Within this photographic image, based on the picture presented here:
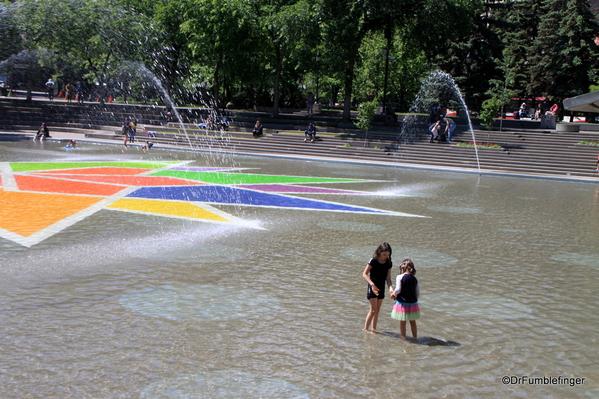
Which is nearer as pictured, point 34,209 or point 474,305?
point 474,305

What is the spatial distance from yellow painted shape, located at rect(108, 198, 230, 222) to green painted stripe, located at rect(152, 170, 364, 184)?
182 inches

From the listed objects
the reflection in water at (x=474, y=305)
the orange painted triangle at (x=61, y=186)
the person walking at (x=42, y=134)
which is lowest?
the reflection in water at (x=474, y=305)

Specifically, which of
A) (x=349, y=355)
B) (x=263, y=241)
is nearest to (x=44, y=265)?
→ (x=263, y=241)

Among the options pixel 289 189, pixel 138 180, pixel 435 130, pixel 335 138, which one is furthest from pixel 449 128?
pixel 138 180

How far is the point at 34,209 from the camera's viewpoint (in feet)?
44.9

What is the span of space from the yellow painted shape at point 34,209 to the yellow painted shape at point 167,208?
0.86 m

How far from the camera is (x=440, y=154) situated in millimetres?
30453

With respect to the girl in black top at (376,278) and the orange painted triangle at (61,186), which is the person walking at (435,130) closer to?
the orange painted triangle at (61,186)

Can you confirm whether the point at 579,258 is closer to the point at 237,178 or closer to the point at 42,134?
the point at 237,178

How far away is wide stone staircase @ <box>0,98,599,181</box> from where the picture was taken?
28.5 metres

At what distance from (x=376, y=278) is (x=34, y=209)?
10072 mm

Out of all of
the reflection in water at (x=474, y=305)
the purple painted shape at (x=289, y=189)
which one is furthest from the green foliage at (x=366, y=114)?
the reflection in water at (x=474, y=305)

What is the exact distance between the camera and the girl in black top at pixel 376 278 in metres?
6.76

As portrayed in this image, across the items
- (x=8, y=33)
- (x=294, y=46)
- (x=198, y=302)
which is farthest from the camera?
(x=8, y=33)
